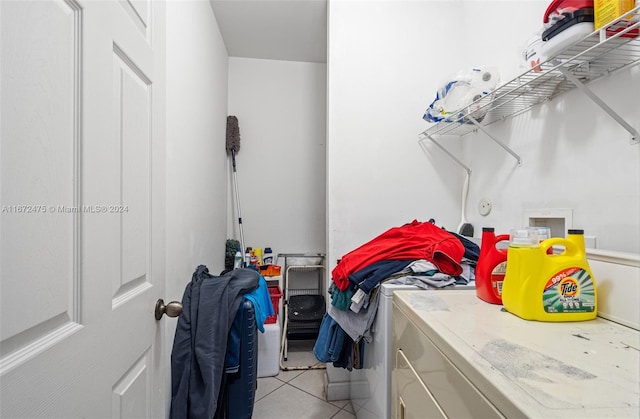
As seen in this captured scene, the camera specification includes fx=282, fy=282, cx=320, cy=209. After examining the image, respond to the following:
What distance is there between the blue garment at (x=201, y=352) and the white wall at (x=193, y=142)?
152 mm

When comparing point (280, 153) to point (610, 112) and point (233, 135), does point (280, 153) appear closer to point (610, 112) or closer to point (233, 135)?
point (233, 135)

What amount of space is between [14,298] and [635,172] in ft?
4.64

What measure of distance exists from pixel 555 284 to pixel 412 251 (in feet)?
1.72

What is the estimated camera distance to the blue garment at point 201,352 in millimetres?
1142

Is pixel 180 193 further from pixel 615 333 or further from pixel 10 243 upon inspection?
pixel 615 333

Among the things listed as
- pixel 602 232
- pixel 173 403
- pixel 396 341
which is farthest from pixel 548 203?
pixel 173 403

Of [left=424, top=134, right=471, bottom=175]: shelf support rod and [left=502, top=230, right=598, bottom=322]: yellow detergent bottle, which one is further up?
[left=424, top=134, right=471, bottom=175]: shelf support rod

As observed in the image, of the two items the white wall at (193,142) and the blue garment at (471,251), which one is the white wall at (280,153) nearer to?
the white wall at (193,142)

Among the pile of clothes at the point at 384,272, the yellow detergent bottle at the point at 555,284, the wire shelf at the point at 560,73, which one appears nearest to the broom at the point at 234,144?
the pile of clothes at the point at 384,272

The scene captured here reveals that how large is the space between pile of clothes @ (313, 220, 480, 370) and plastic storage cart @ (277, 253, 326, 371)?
34.4 inches

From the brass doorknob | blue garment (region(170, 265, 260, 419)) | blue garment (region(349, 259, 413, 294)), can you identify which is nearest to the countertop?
blue garment (region(349, 259, 413, 294))

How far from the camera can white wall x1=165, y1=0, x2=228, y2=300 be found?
4.15 ft

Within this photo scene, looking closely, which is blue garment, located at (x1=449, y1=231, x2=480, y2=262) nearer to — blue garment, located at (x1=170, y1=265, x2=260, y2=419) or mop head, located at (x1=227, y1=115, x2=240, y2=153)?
blue garment, located at (x1=170, y1=265, x2=260, y2=419)

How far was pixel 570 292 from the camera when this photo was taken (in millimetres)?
710
